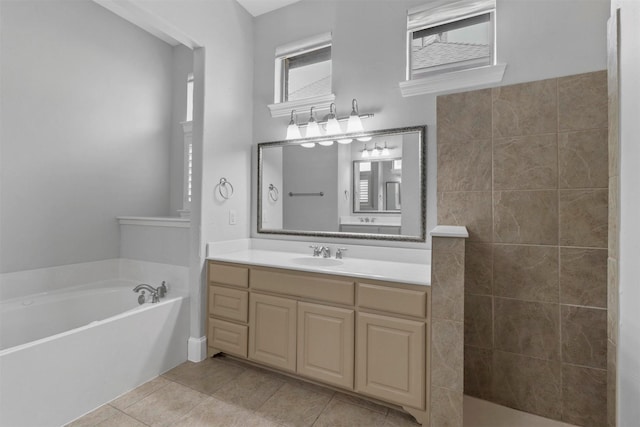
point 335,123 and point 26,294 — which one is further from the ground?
point 335,123

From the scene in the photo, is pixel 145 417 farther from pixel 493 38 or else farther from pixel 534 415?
pixel 493 38

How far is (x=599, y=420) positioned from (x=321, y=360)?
1557 mm

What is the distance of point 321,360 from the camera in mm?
1860

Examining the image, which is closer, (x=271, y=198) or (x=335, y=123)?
(x=335, y=123)

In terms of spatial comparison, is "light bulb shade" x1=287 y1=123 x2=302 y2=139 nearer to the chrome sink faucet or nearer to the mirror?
the mirror

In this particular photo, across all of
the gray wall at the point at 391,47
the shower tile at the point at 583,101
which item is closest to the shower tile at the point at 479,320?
the gray wall at the point at 391,47

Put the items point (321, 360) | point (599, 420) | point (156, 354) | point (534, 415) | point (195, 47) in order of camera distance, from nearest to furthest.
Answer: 1. point (599, 420)
2. point (534, 415)
3. point (321, 360)
4. point (156, 354)
5. point (195, 47)

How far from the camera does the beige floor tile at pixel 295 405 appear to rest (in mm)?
1687

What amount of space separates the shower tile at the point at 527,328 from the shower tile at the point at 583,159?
72 centimetres

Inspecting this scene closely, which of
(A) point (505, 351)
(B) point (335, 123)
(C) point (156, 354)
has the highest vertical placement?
(B) point (335, 123)

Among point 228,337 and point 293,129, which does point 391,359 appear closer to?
point 228,337

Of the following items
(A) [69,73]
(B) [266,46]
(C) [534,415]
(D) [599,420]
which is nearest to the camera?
(D) [599,420]

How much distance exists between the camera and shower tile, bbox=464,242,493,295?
1.83m

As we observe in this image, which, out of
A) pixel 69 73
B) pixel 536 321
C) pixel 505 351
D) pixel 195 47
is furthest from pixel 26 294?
pixel 536 321
